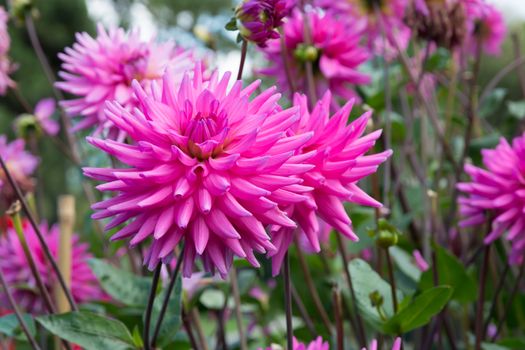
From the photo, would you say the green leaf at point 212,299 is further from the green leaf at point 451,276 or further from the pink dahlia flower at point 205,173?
the pink dahlia flower at point 205,173

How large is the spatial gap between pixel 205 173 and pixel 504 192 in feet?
1.20

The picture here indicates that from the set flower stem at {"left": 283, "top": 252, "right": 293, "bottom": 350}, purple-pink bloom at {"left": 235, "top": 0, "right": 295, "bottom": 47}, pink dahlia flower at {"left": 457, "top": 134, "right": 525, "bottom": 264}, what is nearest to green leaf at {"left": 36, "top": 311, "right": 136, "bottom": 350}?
flower stem at {"left": 283, "top": 252, "right": 293, "bottom": 350}

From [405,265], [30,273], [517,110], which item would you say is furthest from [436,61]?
[30,273]

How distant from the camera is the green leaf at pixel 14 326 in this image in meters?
0.63

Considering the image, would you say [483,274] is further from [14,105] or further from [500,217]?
[14,105]

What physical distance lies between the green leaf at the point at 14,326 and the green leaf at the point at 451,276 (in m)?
0.42

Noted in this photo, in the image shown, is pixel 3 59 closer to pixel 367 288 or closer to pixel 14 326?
pixel 14 326

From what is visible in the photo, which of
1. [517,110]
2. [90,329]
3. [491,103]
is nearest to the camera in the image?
[90,329]

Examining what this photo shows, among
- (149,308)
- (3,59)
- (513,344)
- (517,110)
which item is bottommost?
(513,344)

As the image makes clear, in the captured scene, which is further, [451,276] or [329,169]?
[451,276]

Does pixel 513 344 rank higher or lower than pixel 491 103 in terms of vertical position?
lower

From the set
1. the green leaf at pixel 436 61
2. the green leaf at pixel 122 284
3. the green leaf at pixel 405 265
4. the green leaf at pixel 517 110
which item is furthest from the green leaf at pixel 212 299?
the green leaf at pixel 517 110

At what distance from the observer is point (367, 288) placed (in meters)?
0.64

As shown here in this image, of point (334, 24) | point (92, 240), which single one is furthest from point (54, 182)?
point (334, 24)
